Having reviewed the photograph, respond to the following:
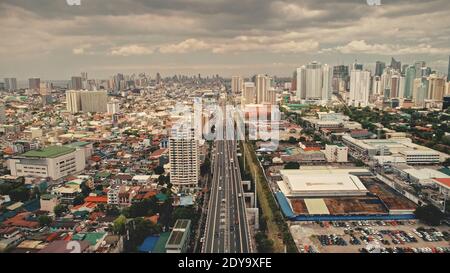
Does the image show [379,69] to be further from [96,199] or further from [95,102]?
[96,199]

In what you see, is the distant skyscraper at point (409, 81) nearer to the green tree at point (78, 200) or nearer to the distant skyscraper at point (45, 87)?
the distant skyscraper at point (45, 87)

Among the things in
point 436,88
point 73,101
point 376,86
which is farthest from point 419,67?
point 73,101

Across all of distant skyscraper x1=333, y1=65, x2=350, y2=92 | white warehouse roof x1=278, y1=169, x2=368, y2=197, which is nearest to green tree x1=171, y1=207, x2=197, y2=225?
white warehouse roof x1=278, y1=169, x2=368, y2=197

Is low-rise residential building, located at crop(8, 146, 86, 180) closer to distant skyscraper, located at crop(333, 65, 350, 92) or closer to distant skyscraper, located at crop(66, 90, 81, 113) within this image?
distant skyscraper, located at crop(66, 90, 81, 113)
